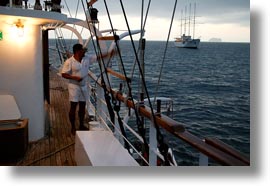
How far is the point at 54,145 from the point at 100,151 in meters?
0.78

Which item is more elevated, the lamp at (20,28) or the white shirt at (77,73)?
the lamp at (20,28)

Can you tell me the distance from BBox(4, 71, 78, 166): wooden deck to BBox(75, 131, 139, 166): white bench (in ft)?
0.61

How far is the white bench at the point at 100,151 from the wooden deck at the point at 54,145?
0.19 metres

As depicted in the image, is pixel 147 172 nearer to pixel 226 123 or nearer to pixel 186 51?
pixel 226 123

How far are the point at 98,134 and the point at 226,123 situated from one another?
4003 mm

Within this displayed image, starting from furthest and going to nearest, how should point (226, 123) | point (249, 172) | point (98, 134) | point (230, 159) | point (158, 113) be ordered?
point (226, 123)
point (98, 134)
point (249, 172)
point (158, 113)
point (230, 159)

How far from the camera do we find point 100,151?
2.02 metres

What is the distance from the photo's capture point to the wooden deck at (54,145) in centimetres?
237

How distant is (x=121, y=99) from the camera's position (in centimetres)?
212

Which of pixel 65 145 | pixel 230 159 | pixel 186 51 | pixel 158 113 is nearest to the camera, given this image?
pixel 230 159

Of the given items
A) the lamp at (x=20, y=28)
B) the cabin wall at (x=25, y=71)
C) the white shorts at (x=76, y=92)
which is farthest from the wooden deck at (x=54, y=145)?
the lamp at (x=20, y=28)

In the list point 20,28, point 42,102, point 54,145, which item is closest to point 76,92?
point 42,102

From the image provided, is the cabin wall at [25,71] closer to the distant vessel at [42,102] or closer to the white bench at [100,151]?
the distant vessel at [42,102]
